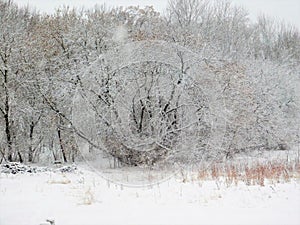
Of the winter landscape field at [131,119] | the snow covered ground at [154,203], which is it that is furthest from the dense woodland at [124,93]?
the snow covered ground at [154,203]

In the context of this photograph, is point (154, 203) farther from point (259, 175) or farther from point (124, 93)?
point (124, 93)

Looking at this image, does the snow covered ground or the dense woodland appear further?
the dense woodland

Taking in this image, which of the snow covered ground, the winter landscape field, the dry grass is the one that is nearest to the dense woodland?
the winter landscape field

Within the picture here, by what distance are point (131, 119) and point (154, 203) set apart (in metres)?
3.34

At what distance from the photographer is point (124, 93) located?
774 cm

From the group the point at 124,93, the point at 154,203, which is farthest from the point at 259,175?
the point at 124,93

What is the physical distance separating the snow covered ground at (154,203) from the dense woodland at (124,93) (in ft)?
6.37

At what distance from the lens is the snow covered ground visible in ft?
11.4

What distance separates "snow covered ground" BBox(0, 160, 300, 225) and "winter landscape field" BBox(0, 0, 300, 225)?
25mm

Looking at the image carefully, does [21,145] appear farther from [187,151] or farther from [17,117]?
[187,151]

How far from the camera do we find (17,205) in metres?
4.07

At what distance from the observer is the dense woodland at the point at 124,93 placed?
24.0 ft

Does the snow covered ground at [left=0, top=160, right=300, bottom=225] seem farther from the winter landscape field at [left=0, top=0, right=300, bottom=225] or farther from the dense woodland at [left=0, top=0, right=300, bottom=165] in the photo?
Result: the dense woodland at [left=0, top=0, right=300, bottom=165]

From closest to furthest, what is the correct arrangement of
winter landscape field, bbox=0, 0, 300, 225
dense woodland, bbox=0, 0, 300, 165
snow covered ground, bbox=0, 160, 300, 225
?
snow covered ground, bbox=0, 160, 300, 225, winter landscape field, bbox=0, 0, 300, 225, dense woodland, bbox=0, 0, 300, 165
